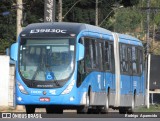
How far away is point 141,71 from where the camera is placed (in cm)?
3503

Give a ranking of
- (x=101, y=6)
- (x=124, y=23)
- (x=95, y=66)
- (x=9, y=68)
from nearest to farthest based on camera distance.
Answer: (x=95, y=66)
(x=9, y=68)
(x=101, y=6)
(x=124, y=23)

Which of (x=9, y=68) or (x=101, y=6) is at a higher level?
(x=101, y=6)

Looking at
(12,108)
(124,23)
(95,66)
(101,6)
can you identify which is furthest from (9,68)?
(124,23)

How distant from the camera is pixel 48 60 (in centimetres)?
2552

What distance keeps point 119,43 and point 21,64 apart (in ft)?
23.2

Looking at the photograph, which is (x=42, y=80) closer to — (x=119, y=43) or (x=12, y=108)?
(x=119, y=43)

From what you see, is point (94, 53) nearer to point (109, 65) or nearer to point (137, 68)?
point (109, 65)

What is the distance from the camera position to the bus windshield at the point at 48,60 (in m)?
25.4

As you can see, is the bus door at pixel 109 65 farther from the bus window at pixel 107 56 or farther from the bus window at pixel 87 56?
the bus window at pixel 87 56

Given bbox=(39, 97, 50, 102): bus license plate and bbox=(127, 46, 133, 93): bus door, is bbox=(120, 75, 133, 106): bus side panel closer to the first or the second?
bbox=(127, 46, 133, 93): bus door

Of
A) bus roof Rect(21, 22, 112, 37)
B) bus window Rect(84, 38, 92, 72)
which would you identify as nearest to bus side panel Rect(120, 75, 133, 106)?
bus window Rect(84, 38, 92, 72)

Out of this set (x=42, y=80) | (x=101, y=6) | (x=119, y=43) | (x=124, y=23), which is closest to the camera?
(x=42, y=80)

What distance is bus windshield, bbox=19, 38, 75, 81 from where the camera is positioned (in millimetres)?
25406

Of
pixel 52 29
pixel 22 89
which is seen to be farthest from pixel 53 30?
pixel 22 89
